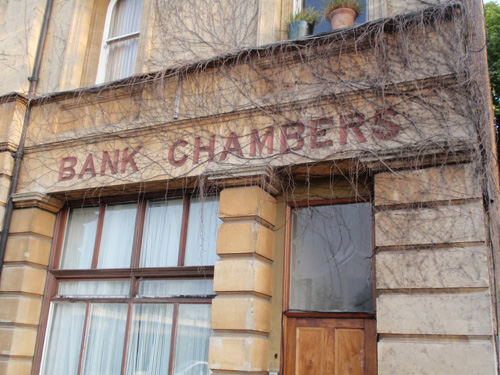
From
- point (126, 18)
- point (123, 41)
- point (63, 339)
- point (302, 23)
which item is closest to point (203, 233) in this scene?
point (63, 339)

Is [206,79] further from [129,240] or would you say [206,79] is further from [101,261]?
[101,261]

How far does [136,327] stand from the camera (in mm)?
7324

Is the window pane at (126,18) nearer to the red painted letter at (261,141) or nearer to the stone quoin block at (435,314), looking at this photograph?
the red painted letter at (261,141)

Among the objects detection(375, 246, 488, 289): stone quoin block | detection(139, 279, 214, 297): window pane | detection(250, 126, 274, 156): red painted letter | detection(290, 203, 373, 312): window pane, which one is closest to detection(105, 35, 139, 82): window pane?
detection(250, 126, 274, 156): red painted letter

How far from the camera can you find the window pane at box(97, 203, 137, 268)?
7844 millimetres

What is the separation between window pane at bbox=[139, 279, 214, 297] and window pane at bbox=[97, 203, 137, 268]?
50 centimetres

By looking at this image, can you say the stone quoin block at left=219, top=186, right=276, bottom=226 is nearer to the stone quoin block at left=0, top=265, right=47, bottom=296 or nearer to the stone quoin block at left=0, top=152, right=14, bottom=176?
the stone quoin block at left=0, top=265, right=47, bottom=296

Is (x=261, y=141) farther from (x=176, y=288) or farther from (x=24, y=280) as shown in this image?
(x=24, y=280)

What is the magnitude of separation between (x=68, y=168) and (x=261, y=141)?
3171 mm

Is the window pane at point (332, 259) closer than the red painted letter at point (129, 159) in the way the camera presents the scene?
Yes

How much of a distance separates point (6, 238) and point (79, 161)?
5.44 ft

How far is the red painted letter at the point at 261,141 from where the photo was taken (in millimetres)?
6695

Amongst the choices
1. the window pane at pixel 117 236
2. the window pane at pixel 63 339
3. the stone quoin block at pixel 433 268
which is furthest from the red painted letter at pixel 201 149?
the window pane at pixel 63 339

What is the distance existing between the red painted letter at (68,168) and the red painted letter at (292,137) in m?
3.34
